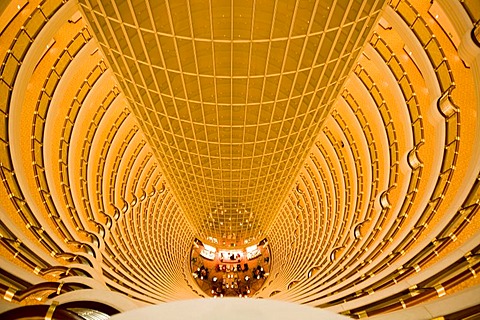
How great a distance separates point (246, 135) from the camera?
10.2 m

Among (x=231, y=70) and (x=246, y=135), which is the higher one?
(x=246, y=135)

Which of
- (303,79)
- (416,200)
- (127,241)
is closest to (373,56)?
(303,79)

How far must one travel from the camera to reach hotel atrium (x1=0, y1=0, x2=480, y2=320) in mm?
5984

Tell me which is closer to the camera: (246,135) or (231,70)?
(231,70)

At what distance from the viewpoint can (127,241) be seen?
46.7 ft

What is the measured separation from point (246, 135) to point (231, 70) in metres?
3.00

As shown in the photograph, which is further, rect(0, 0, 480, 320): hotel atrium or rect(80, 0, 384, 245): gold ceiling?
rect(80, 0, 384, 245): gold ceiling

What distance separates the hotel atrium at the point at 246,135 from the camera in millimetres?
5984

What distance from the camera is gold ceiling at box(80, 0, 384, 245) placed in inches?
247

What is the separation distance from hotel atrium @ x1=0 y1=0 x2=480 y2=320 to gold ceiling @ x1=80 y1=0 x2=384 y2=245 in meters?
0.04

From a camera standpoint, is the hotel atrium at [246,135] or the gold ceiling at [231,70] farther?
the gold ceiling at [231,70]

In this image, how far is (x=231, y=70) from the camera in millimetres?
7492

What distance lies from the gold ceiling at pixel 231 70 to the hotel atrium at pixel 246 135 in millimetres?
42

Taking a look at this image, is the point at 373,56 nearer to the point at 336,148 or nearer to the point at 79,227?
the point at 336,148
